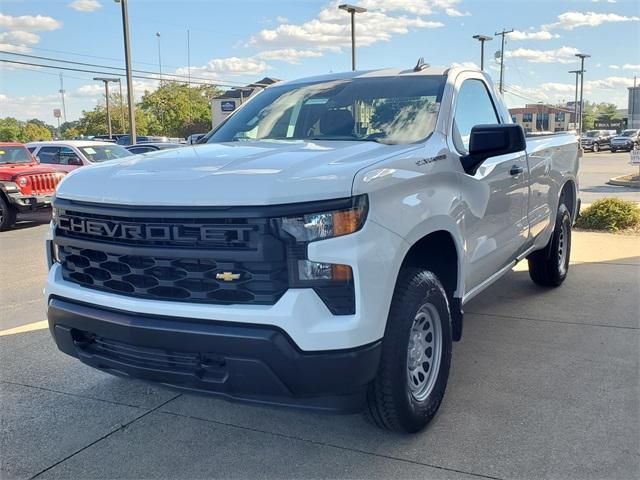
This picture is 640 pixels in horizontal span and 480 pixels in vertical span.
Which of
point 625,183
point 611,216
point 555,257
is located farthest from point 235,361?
point 625,183

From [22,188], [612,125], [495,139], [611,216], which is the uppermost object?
[612,125]

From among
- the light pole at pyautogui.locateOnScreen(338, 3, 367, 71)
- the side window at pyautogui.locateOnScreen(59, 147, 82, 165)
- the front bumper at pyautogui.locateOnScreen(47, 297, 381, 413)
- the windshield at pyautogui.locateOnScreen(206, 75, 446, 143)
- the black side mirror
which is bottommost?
the front bumper at pyautogui.locateOnScreen(47, 297, 381, 413)

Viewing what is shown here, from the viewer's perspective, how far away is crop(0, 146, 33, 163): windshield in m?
13.4

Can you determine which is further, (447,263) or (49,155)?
(49,155)

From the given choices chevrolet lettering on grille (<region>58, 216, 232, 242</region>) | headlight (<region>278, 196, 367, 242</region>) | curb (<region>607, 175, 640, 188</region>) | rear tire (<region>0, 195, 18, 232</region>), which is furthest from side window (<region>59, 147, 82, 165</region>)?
curb (<region>607, 175, 640, 188</region>)

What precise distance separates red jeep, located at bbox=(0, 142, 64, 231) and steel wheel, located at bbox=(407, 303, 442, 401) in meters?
10.0

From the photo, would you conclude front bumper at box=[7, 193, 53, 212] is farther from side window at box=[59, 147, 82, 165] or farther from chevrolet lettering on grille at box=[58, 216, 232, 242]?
chevrolet lettering on grille at box=[58, 216, 232, 242]

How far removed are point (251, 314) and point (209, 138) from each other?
2178 mm

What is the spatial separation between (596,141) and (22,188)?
45304 mm

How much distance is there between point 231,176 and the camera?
2.66 m

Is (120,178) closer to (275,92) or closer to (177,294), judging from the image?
(177,294)

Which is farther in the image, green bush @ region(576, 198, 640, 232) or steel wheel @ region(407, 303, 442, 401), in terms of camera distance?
green bush @ region(576, 198, 640, 232)

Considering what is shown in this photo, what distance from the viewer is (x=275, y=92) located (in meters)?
4.63

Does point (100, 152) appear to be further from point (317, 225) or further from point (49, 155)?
point (317, 225)
